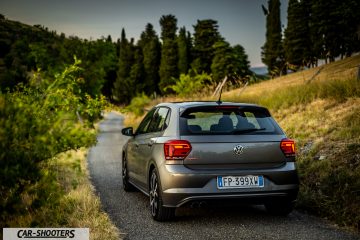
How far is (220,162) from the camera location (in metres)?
5.86

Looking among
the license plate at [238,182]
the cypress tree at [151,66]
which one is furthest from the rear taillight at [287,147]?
the cypress tree at [151,66]

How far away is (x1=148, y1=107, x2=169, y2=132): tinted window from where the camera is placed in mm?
6797

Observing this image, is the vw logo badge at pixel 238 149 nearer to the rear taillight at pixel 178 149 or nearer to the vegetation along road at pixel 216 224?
the rear taillight at pixel 178 149

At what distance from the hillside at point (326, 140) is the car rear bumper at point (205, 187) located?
1038 millimetres

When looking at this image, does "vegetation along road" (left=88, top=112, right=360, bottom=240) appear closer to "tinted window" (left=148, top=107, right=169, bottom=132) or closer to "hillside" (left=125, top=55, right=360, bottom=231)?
"hillside" (left=125, top=55, right=360, bottom=231)

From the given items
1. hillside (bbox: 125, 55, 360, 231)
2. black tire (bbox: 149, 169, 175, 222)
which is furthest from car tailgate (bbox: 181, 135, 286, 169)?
hillside (bbox: 125, 55, 360, 231)

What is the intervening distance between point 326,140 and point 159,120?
Result: 430 cm

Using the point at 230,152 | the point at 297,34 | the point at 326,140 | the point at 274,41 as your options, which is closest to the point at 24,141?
the point at 230,152

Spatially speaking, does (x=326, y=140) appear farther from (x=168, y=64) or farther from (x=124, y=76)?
(x=124, y=76)

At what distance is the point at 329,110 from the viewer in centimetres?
1222

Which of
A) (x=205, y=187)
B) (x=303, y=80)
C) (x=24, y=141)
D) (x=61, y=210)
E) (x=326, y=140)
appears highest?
(x=303, y=80)

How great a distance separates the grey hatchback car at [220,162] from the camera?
19.1 feet

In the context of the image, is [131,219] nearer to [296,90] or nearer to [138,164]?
[138,164]

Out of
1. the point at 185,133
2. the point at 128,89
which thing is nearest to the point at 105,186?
the point at 185,133
